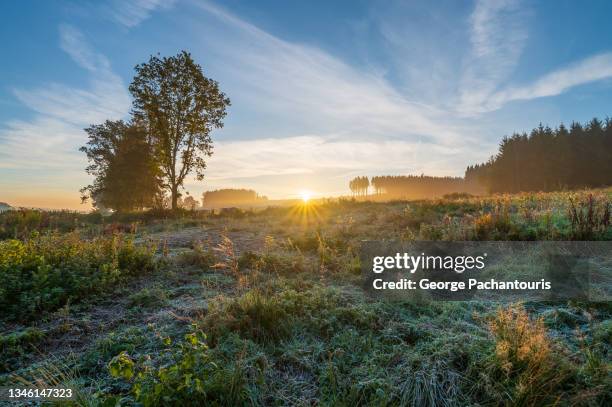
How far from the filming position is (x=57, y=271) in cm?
484

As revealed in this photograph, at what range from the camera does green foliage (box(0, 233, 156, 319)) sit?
14.4 ft

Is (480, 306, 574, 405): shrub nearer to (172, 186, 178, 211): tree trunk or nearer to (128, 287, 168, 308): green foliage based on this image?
(128, 287, 168, 308): green foliage

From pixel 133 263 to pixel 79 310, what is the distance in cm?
164

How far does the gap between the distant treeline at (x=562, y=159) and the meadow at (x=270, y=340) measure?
51535 mm

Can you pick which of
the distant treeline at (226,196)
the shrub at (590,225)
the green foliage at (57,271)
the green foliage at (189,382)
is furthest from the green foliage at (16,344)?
the distant treeline at (226,196)

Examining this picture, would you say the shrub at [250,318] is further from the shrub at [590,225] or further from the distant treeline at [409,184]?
the distant treeline at [409,184]

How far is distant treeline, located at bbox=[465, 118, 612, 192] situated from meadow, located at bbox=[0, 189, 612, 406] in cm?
5153

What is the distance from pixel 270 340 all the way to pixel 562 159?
58.6 metres

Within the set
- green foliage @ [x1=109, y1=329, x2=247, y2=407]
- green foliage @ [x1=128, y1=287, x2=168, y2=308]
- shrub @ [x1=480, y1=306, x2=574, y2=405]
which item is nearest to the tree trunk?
green foliage @ [x1=128, y1=287, x2=168, y2=308]

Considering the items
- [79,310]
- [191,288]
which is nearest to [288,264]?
[191,288]

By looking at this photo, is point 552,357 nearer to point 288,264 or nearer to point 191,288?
point 288,264

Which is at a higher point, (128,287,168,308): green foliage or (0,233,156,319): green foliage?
(0,233,156,319): green foliage

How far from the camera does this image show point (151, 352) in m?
3.36

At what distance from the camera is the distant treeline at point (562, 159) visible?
4641cm
